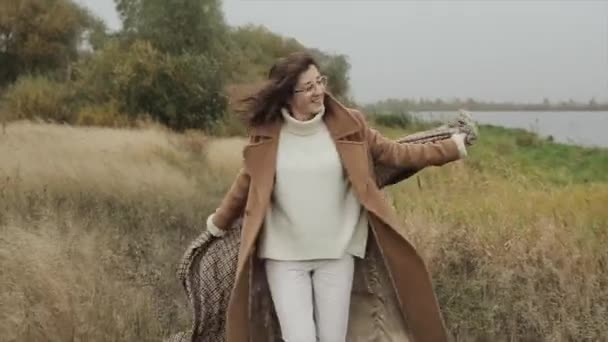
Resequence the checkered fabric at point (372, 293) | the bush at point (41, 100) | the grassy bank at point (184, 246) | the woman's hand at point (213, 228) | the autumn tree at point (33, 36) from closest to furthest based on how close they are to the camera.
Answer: the checkered fabric at point (372, 293), the woman's hand at point (213, 228), the grassy bank at point (184, 246), the bush at point (41, 100), the autumn tree at point (33, 36)

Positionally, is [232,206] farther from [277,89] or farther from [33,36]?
[33,36]

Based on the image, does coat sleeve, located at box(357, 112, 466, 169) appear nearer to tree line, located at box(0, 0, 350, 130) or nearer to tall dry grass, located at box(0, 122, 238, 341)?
tall dry grass, located at box(0, 122, 238, 341)

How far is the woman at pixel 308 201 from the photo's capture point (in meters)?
4.52

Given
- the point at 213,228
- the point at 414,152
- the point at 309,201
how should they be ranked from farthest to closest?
the point at 213,228
the point at 414,152
the point at 309,201

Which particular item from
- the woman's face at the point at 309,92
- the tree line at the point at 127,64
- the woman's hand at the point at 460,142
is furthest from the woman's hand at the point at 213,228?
the tree line at the point at 127,64

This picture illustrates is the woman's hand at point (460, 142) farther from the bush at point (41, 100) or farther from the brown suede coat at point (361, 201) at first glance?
the bush at point (41, 100)

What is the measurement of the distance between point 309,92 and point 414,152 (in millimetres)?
636

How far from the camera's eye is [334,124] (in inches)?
181

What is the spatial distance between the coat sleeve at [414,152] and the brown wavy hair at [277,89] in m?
0.47

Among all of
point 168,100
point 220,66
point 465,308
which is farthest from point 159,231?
point 220,66

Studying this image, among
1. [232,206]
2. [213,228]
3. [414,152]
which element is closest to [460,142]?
[414,152]

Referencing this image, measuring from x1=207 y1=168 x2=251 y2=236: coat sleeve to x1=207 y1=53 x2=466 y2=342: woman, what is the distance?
0.17 feet

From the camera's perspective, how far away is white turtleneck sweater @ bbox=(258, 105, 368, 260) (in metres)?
4.50

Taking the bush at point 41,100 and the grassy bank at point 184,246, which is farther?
the bush at point 41,100
